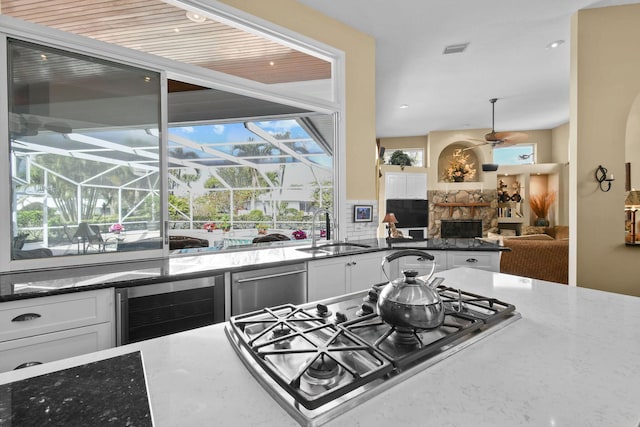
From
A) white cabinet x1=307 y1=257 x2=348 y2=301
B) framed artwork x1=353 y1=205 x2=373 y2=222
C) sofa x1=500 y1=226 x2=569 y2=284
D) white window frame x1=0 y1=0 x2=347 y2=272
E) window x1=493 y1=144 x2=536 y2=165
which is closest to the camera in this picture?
white window frame x1=0 y1=0 x2=347 y2=272

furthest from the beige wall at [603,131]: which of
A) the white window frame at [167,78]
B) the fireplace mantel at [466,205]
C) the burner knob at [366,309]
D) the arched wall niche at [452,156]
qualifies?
the arched wall niche at [452,156]

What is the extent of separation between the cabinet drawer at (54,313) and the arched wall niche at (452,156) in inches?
322

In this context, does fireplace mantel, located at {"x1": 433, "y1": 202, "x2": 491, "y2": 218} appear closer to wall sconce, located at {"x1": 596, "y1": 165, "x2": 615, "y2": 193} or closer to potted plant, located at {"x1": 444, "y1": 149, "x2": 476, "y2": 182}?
potted plant, located at {"x1": 444, "y1": 149, "x2": 476, "y2": 182}

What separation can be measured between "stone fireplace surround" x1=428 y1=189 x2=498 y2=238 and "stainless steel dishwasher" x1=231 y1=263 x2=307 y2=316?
6595 millimetres

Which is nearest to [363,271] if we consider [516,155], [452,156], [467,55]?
[467,55]

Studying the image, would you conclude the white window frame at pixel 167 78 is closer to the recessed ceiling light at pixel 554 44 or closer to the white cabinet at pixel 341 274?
the white cabinet at pixel 341 274

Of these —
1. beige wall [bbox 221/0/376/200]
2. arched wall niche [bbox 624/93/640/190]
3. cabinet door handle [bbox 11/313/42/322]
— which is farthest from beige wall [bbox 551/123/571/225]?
cabinet door handle [bbox 11/313/42/322]

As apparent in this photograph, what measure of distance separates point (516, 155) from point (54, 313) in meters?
9.74

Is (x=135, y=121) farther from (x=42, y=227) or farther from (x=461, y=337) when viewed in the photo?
(x=461, y=337)

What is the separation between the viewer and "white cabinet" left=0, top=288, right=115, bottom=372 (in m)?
1.28

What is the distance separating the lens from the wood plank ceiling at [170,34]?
6.71 ft

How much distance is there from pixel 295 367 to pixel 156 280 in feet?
4.07

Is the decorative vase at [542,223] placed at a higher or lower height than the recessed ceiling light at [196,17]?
lower

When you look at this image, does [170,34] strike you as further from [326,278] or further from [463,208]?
[463,208]
